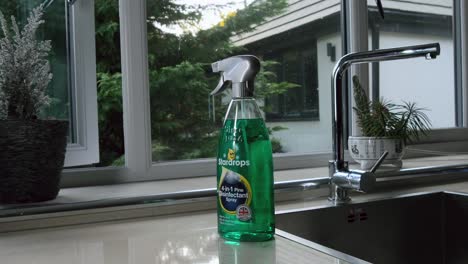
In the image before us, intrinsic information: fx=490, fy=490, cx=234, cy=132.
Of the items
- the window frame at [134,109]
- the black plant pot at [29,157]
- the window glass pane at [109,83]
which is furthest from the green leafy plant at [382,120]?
the black plant pot at [29,157]

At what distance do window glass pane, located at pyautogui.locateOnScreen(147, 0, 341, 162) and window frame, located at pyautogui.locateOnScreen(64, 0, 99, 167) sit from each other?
8.0 inches

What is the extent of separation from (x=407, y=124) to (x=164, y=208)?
87cm

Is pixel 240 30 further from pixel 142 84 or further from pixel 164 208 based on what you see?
pixel 164 208

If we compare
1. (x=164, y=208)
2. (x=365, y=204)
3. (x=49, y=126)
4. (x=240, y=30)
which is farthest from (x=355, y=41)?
(x=49, y=126)

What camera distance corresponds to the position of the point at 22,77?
3.33 feet

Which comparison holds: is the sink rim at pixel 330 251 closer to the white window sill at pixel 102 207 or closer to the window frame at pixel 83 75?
the white window sill at pixel 102 207

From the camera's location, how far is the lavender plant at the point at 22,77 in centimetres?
100

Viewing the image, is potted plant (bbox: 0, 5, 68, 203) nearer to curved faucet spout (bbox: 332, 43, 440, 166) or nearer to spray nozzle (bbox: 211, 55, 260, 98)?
spray nozzle (bbox: 211, 55, 260, 98)

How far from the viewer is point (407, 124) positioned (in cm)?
155

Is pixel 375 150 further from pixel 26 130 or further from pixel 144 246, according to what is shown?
pixel 26 130

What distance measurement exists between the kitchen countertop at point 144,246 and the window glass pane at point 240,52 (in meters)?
0.51

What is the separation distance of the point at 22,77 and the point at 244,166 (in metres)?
0.54

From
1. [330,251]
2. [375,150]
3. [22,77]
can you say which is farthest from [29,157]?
[375,150]

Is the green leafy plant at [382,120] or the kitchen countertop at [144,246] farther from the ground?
the green leafy plant at [382,120]
